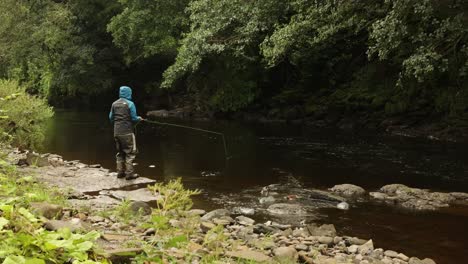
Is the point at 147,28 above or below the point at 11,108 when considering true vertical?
above

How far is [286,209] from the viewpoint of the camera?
327 inches

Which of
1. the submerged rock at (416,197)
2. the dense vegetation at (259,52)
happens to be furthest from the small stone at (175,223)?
the dense vegetation at (259,52)

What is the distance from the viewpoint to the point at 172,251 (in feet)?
13.2

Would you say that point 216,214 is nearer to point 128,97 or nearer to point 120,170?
point 120,170

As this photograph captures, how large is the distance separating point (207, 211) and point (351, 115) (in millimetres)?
15627

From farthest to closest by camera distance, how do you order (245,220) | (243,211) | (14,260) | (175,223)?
(243,211) → (245,220) → (175,223) → (14,260)

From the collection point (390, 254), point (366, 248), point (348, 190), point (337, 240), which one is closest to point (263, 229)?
point (337, 240)

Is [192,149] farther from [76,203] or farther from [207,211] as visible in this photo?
[76,203]

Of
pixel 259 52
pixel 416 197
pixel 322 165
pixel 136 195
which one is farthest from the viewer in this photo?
pixel 259 52

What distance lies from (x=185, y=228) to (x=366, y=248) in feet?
9.04

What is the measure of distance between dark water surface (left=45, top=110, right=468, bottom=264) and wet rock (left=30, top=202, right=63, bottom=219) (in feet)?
12.3

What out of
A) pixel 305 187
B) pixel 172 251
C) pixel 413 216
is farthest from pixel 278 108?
pixel 172 251

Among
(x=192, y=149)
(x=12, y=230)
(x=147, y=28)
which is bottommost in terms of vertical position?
(x=192, y=149)

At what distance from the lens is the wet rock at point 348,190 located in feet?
31.5
